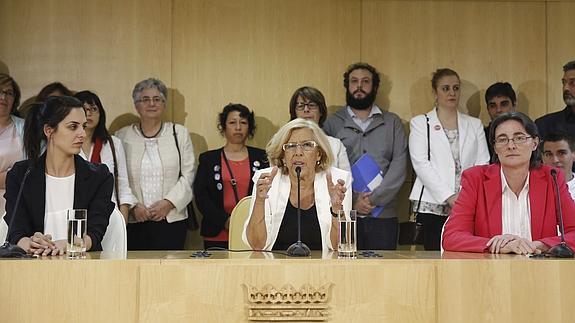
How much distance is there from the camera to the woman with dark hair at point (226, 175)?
560 cm

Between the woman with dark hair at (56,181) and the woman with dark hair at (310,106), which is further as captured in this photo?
the woman with dark hair at (310,106)

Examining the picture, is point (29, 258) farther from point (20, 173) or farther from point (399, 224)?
point (399, 224)

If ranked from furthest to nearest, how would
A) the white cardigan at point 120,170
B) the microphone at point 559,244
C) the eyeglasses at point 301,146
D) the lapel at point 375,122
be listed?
the lapel at point 375,122 < the white cardigan at point 120,170 < the eyeglasses at point 301,146 < the microphone at point 559,244

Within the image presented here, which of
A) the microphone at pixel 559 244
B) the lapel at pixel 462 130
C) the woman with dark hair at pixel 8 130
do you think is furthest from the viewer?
the lapel at pixel 462 130

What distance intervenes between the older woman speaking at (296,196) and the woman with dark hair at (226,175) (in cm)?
154

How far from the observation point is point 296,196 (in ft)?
13.3

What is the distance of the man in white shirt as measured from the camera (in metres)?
5.07

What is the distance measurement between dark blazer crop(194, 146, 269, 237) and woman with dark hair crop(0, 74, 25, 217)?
3.70 ft

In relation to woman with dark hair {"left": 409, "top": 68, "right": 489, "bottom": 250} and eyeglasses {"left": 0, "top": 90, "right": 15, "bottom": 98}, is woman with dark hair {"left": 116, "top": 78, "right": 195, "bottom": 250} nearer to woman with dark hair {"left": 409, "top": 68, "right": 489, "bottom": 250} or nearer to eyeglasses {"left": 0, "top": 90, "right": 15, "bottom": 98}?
eyeglasses {"left": 0, "top": 90, "right": 15, "bottom": 98}

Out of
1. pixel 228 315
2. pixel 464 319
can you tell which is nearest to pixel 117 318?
pixel 228 315

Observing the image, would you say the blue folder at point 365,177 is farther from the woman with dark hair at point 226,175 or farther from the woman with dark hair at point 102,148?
the woman with dark hair at point 102,148

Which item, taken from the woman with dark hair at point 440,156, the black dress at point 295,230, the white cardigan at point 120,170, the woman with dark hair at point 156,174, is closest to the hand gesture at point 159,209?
the woman with dark hair at point 156,174

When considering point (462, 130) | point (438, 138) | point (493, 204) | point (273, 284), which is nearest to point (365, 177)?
point (438, 138)

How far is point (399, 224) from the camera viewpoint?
245 inches
